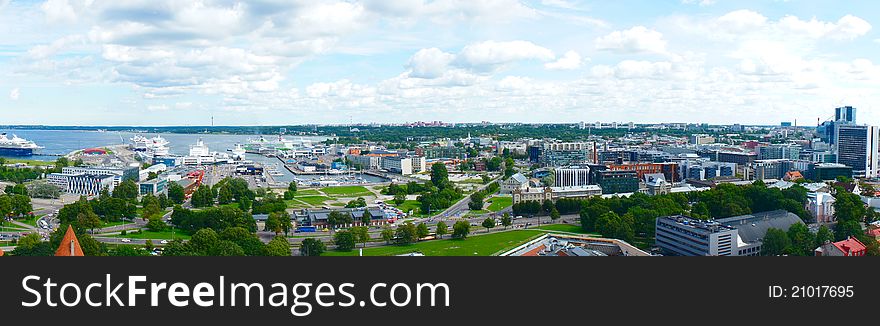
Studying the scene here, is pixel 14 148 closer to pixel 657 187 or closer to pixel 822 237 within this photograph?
pixel 657 187

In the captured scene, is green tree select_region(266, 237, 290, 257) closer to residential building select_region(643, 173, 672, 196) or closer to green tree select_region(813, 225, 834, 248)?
green tree select_region(813, 225, 834, 248)

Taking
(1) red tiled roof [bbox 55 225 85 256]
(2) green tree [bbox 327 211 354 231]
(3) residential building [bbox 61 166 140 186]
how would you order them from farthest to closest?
(3) residential building [bbox 61 166 140 186]
(2) green tree [bbox 327 211 354 231]
(1) red tiled roof [bbox 55 225 85 256]

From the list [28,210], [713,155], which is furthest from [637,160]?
[28,210]

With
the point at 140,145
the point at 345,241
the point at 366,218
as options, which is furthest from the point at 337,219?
the point at 140,145

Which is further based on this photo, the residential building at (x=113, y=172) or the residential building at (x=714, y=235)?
the residential building at (x=113, y=172)

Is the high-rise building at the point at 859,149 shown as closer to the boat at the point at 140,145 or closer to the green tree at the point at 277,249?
the green tree at the point at 277,249

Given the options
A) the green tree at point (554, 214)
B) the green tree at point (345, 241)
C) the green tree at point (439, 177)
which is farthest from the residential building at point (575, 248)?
the green tree at point (439, 177)

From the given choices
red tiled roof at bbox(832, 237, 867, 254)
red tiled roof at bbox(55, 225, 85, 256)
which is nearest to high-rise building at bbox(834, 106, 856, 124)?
red tiled roof at bbox(832, 237, 867, 254)
